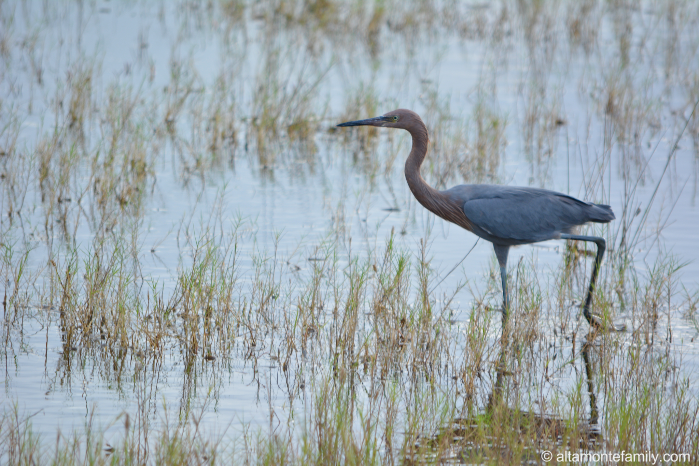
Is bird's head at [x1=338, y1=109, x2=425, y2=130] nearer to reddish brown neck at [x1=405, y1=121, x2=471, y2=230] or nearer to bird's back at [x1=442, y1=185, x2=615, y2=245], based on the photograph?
reddish brown neck at [x1=405, y1=121, x2=471, y2=230]

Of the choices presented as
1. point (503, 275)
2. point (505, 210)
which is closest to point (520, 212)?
point (505, 210)

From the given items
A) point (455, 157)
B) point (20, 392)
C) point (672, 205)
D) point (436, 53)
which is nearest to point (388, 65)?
point (436, 53)

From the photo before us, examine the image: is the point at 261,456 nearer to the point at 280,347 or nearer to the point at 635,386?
the point at 280,347

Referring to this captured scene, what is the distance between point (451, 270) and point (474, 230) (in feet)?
1.97

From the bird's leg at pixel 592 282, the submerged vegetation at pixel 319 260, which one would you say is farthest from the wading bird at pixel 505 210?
the submerged vegetation at pixel 319 260

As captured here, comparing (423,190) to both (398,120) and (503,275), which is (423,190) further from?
(503,275)

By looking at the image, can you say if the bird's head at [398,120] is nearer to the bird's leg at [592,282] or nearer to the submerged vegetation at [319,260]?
the submerged vegetation at [319,260]

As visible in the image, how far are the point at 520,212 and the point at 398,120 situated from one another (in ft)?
3.94

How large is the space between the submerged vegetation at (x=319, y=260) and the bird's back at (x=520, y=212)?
47 centimetres

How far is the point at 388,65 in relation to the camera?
14.3m

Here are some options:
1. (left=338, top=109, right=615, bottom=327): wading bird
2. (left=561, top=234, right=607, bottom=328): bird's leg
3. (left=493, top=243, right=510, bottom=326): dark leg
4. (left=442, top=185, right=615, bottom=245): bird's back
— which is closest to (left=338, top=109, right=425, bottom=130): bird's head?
(left=338, top=109, right=615, bottom=327): wading bird

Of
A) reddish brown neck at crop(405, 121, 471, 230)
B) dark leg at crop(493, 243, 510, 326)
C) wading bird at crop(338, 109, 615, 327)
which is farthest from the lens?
reddish brown neck at crop(405, 121, 471, 230)

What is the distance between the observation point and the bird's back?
247 inches

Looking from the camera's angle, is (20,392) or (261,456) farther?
(20,392)
